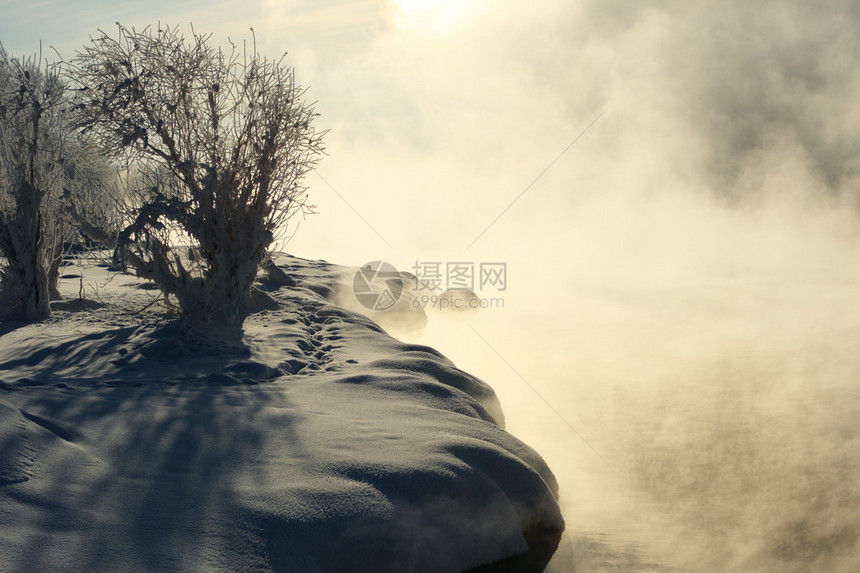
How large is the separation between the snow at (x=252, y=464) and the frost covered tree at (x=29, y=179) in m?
2.14

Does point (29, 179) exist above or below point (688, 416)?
A: above

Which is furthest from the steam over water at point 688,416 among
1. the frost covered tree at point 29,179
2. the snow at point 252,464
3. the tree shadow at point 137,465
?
the frost covered tree at point 29,179

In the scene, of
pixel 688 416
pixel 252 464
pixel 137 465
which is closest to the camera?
pixel 137 465

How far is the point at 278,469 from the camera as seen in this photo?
453 cm

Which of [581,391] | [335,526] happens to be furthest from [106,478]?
[581,391]

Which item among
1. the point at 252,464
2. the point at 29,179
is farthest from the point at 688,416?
the point at 29,179

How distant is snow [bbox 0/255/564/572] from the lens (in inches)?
147

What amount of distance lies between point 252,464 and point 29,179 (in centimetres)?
683

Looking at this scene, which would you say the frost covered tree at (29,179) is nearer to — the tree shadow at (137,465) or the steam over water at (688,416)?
the tree shadow at (137,465)

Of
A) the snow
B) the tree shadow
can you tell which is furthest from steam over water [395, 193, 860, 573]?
the tree shadow

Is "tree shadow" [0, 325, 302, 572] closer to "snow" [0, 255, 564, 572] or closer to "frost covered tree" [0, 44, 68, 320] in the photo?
"snow" [0, 255, 564, 572]

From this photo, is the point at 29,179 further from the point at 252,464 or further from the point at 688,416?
the point at 688,416

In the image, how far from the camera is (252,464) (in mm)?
4602

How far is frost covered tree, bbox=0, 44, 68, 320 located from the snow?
2139 mm
